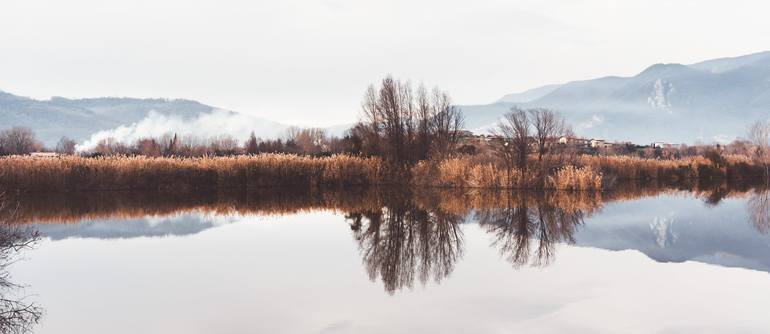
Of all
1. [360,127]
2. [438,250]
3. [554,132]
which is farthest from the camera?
[360,127]

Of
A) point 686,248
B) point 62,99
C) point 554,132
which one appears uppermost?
point 62,99

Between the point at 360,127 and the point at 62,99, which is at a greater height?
the point at 62,99

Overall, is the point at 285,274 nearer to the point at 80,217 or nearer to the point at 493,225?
the point at 493,225

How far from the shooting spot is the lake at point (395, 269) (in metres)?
7.27

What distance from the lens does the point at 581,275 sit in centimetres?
993

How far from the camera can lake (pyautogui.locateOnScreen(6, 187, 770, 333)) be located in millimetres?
7270

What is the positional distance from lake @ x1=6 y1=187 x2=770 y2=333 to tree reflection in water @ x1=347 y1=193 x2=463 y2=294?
0.04m

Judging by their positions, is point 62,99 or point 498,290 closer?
point 498,290

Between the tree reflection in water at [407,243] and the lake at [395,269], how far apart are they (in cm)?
4

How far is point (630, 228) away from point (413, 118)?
1684 cm

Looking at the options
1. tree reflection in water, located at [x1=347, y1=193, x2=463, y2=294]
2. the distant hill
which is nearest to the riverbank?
tree reflection in water, located at [x1=347, y1=193, x2=463, y2=294]

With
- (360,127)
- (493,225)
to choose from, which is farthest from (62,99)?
(493,225)

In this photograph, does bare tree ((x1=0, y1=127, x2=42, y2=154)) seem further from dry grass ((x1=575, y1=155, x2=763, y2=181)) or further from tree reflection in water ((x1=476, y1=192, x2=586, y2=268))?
tree reflection in water ((x1=476, y1=192, x2=586, y2=268))

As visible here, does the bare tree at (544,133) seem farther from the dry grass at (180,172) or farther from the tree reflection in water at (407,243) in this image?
the tree reflection in water at (407,243)
